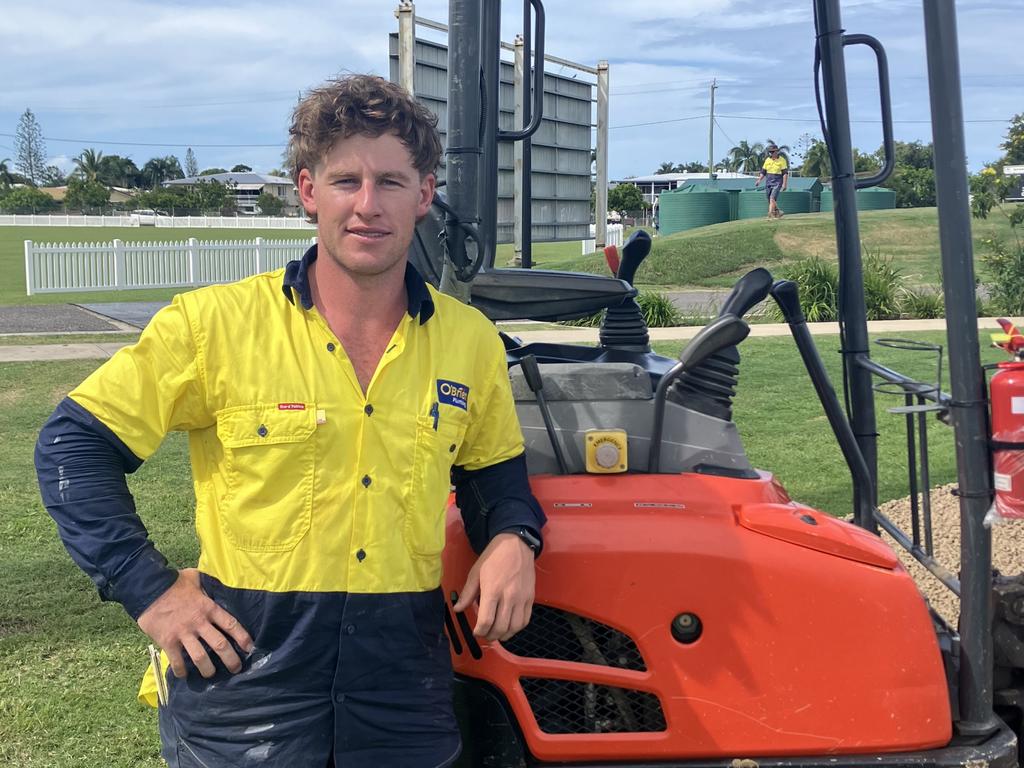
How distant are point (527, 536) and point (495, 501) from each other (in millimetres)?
113

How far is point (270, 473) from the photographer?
1.94 metres

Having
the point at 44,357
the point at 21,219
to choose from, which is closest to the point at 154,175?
the point at 21,219

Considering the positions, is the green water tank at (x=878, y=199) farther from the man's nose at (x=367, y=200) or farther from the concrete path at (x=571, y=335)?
the man's nose at (x=367, y=200)

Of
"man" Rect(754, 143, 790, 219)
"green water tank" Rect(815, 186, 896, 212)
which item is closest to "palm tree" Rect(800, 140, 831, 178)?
"man" Rect(754, 143, 790, 219)

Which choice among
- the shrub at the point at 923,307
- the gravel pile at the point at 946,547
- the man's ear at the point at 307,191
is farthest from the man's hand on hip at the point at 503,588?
the shrub at the point at 923,307

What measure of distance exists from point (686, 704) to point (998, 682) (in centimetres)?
81

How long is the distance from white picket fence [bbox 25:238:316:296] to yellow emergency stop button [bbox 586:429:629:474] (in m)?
16.8

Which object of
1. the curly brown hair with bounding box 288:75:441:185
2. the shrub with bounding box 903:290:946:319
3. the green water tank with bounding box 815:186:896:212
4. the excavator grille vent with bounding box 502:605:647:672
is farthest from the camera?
the green water tank with bounding box 815:186:896:212

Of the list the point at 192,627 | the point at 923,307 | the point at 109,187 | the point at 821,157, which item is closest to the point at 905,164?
the point at 923,307

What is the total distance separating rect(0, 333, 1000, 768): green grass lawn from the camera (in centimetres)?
345

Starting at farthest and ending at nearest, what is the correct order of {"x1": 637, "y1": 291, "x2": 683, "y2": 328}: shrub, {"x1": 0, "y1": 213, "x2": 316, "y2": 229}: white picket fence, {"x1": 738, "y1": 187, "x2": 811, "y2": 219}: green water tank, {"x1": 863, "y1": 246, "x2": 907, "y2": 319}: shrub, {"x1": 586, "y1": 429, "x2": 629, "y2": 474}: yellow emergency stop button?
{"x1": 0, "y1": 213, "x2": 316, "y2": 229}: white picket fence, {"x1": 738, "y1": 187, "x2": 811, "y2": 219}: green water tank, {"x1": 863, "y1": 246, "x2": 907, "y2": 319}: shrub, {"x1": 637, "y1": 291, "x2": 683, "y2": 328}: shrub, {"x1": 586, "y1": 429, "x2": 629, "y2": 474}: yellow emergency stop button

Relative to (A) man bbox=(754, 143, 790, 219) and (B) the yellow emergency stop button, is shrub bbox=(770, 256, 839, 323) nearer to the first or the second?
(A) man bbox=(754, 143, 790, 219)

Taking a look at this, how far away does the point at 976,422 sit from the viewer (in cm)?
212

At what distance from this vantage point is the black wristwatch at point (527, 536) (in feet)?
6.80
